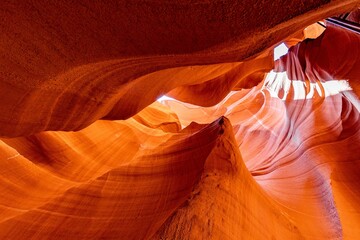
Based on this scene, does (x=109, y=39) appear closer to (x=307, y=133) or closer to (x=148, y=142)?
(x=148, y=142)

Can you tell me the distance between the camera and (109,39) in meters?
1.31

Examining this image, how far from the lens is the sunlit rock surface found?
118 cm


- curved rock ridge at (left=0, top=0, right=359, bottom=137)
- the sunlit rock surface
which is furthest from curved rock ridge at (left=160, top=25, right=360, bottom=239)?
curved rock ridge at (left=0, top=0, right=359, bottom=137)

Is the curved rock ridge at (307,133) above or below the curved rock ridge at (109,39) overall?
above

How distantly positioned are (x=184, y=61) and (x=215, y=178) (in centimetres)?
88

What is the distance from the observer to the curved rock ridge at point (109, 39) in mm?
1092

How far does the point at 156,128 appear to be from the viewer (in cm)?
595

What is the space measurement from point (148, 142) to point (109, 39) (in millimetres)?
3666

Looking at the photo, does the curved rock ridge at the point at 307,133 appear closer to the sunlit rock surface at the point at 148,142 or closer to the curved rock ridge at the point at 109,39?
the sunlit rock surface at the point at 148,142

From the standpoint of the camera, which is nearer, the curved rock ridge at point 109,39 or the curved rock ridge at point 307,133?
the curved rock ridge at point 109,39

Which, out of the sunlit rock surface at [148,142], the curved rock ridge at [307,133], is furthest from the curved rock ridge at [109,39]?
the curved rock ridge at [307,133]

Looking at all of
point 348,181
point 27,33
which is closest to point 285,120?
point 348,181

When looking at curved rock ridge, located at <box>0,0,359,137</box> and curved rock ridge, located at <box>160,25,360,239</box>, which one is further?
curved rock ridge, located at <box>160,25,360,239</box>

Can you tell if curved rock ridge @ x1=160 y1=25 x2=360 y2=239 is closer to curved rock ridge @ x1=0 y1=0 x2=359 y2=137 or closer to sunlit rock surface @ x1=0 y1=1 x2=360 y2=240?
sunlit rock surface @ x1=0 y1=1 x2=360 y2=240
